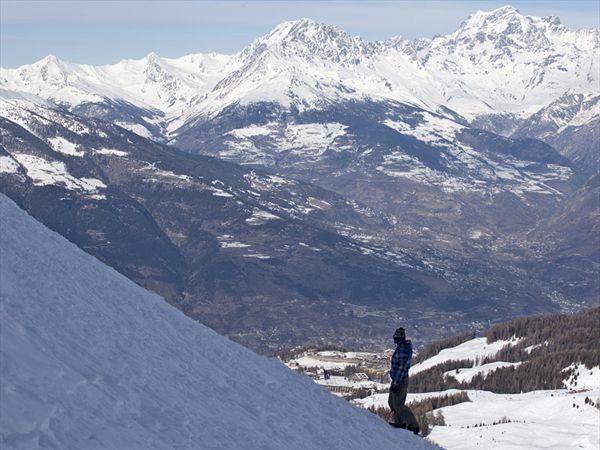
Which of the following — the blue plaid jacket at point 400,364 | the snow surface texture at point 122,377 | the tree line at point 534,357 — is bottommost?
the snow surface texture at point 122,377

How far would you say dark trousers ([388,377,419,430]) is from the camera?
3036 cm

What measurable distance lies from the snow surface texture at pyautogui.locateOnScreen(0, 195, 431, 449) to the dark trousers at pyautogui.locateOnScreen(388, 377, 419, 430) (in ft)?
2.09

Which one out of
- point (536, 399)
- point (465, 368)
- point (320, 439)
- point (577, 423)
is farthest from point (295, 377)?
point (465, 368)

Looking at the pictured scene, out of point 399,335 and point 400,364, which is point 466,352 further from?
point 400,364

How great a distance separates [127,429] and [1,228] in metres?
9.77

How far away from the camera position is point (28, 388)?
60.2 ft

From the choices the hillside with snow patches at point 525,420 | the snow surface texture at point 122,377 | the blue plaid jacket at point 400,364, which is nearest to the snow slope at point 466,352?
the hillside with snow patches at point 525,420

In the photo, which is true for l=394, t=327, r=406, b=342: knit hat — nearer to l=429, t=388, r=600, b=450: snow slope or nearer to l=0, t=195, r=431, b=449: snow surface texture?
l=0, t=195, r=431, b=449: snow surface texture

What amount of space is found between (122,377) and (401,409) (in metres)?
12.0

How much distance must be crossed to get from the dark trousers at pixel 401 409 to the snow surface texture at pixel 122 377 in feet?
2.09

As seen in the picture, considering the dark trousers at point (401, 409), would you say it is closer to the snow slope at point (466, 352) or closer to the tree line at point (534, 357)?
the tree line at point (534, 357)

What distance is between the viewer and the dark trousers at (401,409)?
3036 cm

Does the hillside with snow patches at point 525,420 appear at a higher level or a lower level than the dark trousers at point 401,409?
higher

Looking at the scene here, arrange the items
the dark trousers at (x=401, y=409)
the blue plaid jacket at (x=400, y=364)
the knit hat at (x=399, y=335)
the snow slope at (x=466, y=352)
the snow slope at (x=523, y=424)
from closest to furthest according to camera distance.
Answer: the blue plaid jacket at (x=400, y=364), the knit hat at (x=399, y=335), the dark trousers at (x=401, y=409), the snow slope at (x=523, y=424), the snow slope at (x=466, y=352)
